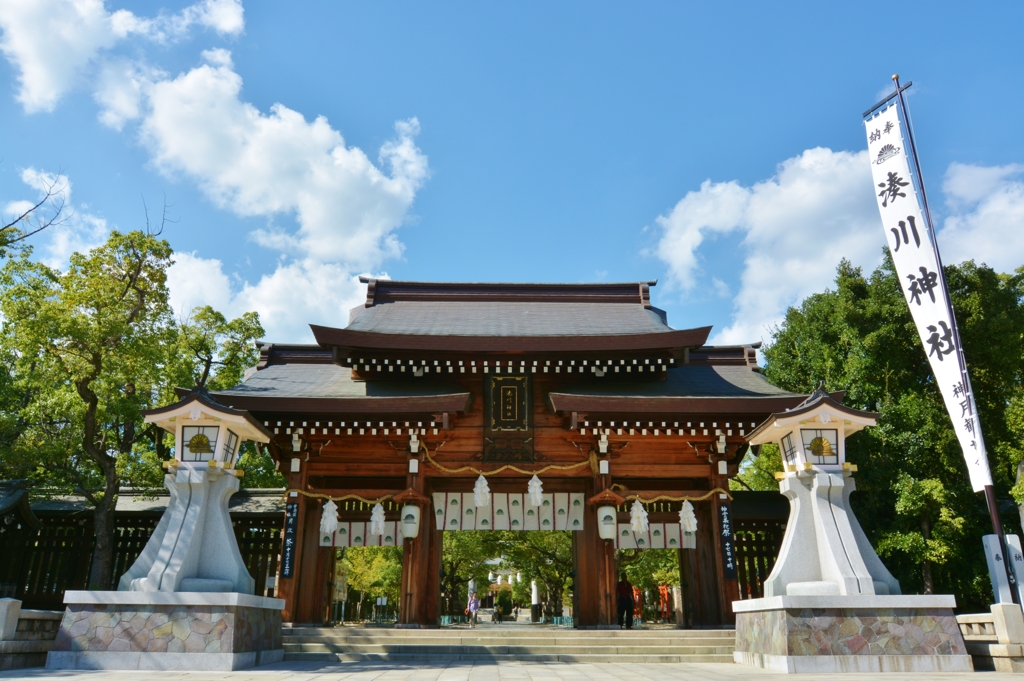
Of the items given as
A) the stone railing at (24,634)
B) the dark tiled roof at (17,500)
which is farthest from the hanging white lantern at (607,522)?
the dark tiled roof at (17,500)

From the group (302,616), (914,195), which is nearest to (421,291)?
(302,616)

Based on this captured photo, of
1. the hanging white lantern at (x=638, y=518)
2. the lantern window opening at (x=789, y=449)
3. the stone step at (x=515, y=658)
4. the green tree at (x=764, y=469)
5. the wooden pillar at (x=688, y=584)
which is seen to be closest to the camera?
the lantern window opening at (x=789, y=449)

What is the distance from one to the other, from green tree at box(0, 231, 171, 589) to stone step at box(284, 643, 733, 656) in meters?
7.43

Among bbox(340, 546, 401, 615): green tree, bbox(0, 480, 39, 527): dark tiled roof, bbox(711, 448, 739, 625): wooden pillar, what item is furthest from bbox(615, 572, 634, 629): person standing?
bbox(340, 546, 401, 615): green tree

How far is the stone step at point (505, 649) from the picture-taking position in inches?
425

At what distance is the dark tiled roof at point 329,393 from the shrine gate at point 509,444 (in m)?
0.04

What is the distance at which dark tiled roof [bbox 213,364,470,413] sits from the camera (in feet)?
41.4

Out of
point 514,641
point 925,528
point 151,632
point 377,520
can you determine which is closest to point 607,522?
point 514,641

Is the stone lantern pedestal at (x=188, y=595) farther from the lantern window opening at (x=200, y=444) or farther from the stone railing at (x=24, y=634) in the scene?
the stone railing at (x=24, y=634)

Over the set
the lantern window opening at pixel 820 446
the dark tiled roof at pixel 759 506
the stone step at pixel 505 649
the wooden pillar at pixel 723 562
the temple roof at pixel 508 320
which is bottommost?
the stone step at pixel 505 649

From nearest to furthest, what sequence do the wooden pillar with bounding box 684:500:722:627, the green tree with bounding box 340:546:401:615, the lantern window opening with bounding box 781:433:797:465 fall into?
1. the lantern window opening with bounding box 781:433:797:465
2. the wooden pillar with bounding box 684:500:722:627
3. the green tree with bounding box 340:546:401:615

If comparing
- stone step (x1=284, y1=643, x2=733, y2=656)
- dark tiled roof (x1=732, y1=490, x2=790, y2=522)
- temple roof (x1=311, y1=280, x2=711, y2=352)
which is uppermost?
temple roof (x1=311, y1=280, x2=711, y2=352)

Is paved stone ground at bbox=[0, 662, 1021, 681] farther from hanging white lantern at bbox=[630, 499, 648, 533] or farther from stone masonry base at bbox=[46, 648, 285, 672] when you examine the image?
hanging white lantern at bbox=[630, 499, 648, 533]

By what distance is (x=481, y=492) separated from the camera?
13227mm
